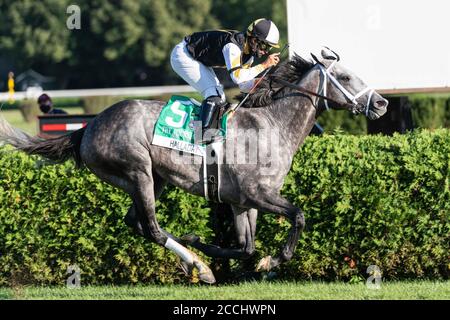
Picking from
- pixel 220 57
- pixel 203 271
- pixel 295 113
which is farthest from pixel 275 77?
pixel 203 271

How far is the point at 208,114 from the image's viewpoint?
679cm

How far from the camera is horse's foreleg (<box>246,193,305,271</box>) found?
261 inches

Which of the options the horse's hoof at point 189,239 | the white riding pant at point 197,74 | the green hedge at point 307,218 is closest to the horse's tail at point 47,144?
the green hedge at point 307,218

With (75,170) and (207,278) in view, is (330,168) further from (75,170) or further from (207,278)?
(75,170)

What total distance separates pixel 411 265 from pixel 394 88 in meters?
4.77

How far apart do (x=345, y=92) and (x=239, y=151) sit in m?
0.94

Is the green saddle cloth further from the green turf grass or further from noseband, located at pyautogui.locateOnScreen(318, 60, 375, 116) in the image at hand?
the green turf grass

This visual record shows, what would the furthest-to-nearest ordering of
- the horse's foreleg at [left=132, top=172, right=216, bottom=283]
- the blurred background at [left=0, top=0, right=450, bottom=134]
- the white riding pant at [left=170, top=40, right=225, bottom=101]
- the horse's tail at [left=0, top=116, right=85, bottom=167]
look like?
the blurred background at [left=0, top=0, right=450, bottom=134] < the horse's tail at [left=0, top=116, right=85, bottom=167] < the white riding pant at [left=170, top=40, right=225, bottom=101] < the horse's foreleg at [left=132, top=172, right=216, bottom=283]

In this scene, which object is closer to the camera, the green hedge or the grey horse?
the grey horse

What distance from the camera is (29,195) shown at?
25.3ft

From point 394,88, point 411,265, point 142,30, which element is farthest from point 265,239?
point 142,30

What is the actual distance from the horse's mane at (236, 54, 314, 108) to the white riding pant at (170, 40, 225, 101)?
0.76 ft
